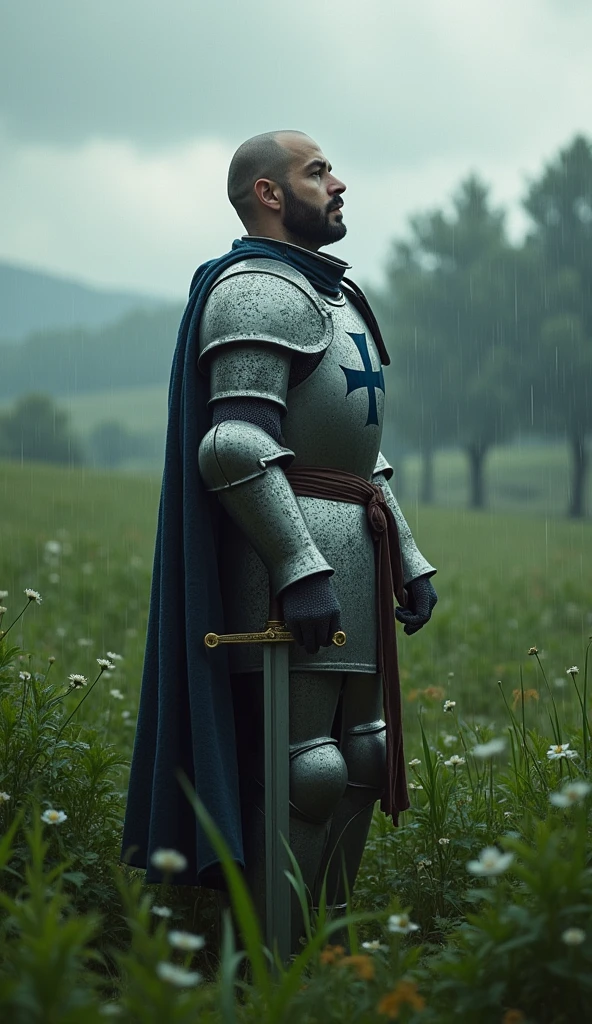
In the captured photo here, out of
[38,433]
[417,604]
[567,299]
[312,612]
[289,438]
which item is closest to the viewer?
[312,612]

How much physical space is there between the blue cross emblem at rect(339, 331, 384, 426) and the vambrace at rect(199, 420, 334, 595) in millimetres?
334

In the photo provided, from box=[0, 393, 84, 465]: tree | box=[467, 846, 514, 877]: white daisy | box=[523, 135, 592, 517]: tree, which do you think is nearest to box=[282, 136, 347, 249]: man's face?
box=[467, 846, 514, 877]: white daisy

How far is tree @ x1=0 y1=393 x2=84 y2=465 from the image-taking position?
3925 cm

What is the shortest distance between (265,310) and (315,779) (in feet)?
3.92

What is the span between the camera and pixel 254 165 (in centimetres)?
317

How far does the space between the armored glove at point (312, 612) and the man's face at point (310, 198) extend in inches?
39.2

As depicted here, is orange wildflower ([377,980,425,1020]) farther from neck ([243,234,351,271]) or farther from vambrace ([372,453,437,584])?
neck ([243,234,351,271])

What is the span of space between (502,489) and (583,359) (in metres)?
9.05

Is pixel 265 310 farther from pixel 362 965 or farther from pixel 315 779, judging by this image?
pixel 362 965

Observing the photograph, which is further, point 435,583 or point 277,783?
point 435,583

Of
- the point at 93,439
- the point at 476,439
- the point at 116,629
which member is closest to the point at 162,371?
the point at 93,439

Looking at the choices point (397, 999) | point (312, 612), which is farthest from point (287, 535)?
point (397, 999)

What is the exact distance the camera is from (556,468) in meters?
37.1

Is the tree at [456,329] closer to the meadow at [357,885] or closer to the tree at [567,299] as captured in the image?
the tree at [567,299]
